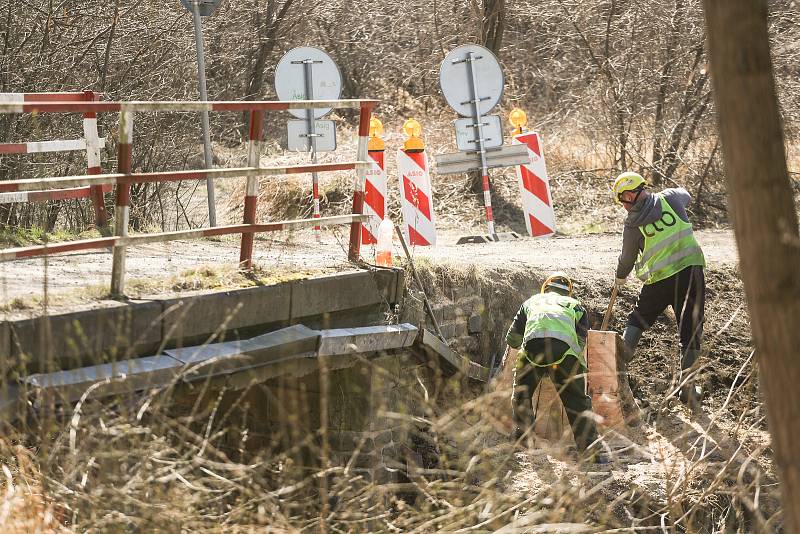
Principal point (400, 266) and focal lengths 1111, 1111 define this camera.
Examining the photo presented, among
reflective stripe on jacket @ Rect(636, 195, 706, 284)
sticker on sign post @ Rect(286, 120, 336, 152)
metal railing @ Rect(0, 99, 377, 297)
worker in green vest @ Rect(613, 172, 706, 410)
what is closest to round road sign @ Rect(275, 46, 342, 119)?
sticker on sign post @ Rect(286, 120, 336, 152)

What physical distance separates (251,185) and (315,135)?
4119mm

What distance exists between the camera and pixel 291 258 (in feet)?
27.7

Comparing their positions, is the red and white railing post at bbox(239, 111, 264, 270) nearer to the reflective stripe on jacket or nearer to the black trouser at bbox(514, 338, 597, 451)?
the black trouser at bbox(514, 338, 597, 451)

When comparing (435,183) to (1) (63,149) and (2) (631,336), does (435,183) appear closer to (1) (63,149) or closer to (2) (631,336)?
(2) (631,336)

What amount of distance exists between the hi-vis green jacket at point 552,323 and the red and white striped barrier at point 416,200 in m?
3.51

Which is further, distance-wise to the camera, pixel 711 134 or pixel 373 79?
pixel 373 79

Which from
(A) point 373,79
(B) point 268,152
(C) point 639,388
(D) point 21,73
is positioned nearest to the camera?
(C) point 639,388

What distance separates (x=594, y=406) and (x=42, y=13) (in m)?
7.46

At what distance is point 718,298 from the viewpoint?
10.9m

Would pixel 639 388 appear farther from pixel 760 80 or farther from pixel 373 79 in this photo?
pixel 373 79

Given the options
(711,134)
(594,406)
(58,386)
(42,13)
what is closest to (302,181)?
(42,13)

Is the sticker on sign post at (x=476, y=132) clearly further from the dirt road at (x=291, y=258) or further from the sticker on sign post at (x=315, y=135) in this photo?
the sticker on sign post at (x=315, y=135)

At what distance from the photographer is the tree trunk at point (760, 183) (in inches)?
133

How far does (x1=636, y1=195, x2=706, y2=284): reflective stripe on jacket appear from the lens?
30.7 feet
